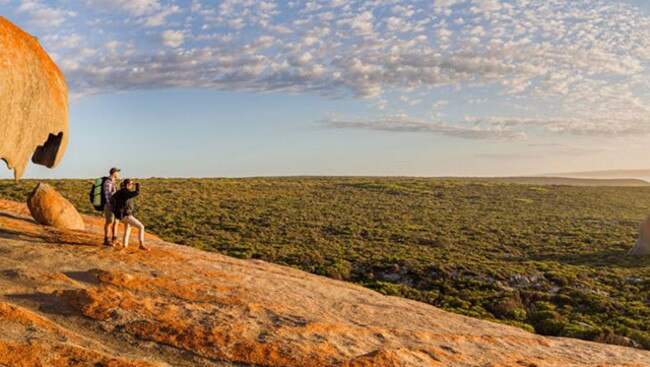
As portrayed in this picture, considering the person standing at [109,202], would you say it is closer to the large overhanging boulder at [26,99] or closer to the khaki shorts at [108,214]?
the khaki shorts at [108,214]

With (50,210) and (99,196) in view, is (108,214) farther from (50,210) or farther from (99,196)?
(50,210)

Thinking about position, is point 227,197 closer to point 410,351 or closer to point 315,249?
point 315,249

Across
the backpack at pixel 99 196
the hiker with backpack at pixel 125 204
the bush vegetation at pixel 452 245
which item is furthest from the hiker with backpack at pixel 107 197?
A: the bush vegetation at pixel 452 245

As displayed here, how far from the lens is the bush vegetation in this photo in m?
27.1

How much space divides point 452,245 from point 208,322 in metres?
35.0

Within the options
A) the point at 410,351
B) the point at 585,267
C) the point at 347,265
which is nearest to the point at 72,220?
the point at 410,351

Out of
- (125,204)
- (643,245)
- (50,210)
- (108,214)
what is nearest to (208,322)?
(125,204)

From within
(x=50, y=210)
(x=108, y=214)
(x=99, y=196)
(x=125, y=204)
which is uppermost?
(x=99, y=196)

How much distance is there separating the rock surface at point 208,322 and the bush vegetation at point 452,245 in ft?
33.5

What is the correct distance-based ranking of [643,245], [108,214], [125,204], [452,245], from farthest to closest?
[452,245] → [643,245] → [108,214] → [125,204]

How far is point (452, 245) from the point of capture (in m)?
43.8

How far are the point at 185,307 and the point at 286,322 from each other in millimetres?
2339

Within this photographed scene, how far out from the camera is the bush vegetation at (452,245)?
2711 cm

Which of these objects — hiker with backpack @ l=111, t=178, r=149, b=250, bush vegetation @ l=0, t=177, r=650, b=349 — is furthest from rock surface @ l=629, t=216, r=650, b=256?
hiker with backpack @ l=111, t=178, r=149, b=250
